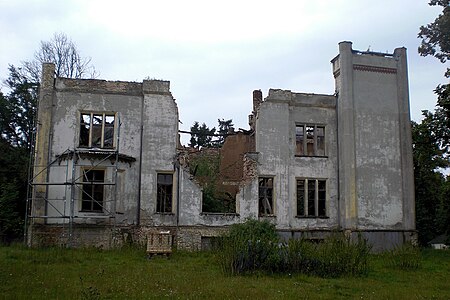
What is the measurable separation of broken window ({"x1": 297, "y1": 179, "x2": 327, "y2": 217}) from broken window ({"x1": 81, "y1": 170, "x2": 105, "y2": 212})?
10254mm

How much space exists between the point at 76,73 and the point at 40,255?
70.8 ft

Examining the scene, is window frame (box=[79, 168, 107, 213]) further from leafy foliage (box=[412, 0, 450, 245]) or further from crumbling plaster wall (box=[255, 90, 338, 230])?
leafy foliage (box=[412, 0, 450, 245])

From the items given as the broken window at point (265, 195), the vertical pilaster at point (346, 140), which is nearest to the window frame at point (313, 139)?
the vertical pilaster at point (346, 140)

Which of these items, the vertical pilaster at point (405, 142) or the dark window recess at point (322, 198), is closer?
the vertical pilaster at point (405, 142)

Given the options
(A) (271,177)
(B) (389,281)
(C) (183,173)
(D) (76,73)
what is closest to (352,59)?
(A) (271,177)

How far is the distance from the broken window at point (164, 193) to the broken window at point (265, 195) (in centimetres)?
465

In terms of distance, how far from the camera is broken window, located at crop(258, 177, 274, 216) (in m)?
26.4

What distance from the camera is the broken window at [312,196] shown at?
26.8 meters

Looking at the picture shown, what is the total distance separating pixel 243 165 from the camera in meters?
26.7

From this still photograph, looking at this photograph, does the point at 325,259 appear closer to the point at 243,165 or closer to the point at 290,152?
the point at 243,165

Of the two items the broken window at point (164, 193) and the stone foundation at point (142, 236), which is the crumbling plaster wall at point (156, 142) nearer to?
the broken window at point (164, 193)

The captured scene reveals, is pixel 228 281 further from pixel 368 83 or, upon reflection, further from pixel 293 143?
pixel 368 83

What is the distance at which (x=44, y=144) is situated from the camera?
80.1 feet

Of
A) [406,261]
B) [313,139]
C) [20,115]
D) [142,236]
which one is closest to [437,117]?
[313,139]
